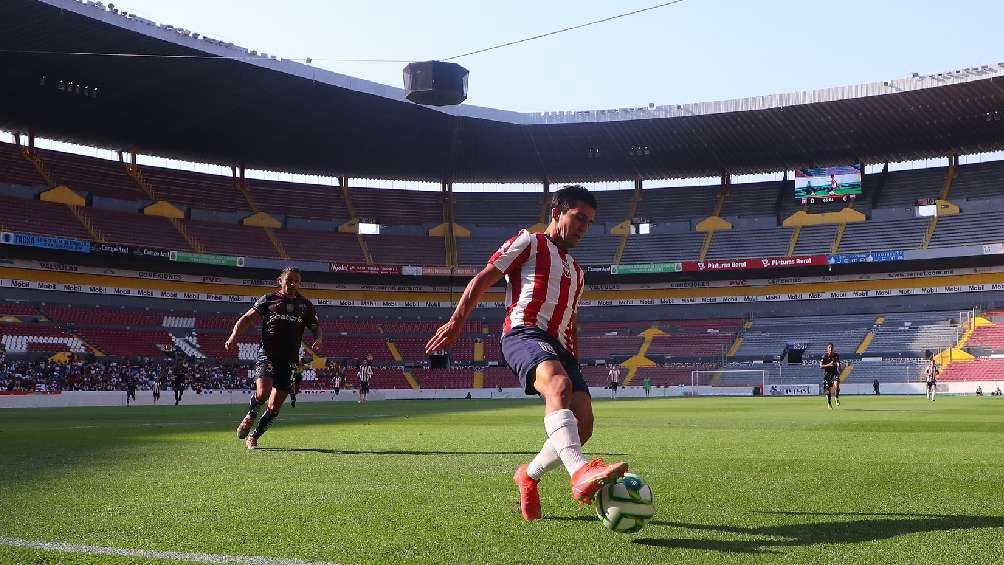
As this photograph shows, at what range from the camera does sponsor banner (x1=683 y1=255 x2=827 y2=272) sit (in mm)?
57250

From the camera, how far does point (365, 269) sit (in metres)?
59.8

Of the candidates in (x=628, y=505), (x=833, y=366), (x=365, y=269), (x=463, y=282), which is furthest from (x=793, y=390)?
(x=628, y=505)

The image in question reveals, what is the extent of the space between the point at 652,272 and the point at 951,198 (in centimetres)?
2034

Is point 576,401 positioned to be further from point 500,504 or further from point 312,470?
point 312,470

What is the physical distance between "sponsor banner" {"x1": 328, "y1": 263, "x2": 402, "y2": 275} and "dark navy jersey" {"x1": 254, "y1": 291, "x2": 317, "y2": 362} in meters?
48.4

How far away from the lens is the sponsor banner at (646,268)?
60125 mm

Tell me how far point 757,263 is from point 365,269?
87.4ft

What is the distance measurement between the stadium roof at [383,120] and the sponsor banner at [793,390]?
1645 cm

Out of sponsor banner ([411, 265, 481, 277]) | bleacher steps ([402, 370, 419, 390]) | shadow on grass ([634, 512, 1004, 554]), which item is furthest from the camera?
sponsor banner ([411, 265, 481, 277])

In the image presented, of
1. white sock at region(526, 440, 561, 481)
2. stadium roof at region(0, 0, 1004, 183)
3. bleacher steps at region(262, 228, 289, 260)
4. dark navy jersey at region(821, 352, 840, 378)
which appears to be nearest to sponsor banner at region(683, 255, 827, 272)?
stadium roof at region(0, 0, 1004, 183)

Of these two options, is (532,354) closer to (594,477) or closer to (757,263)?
(594,477)

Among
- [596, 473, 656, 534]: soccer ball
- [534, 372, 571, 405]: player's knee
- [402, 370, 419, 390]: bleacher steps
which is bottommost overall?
[402, 370, 419, 390]: bleacher steps

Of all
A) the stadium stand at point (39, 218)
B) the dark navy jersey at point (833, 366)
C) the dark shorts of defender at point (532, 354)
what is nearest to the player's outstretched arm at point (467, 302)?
the dark shorts of defender at point (532, 354)

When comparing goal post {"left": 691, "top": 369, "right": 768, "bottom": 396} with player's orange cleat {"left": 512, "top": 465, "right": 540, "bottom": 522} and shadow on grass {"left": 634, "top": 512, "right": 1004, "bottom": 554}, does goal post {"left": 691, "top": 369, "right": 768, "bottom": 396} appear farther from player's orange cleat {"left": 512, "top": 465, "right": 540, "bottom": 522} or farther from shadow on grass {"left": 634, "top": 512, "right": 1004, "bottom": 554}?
player's orange cleat {"left": 512, "top": 465, "right": 540, "bottom": 522}
